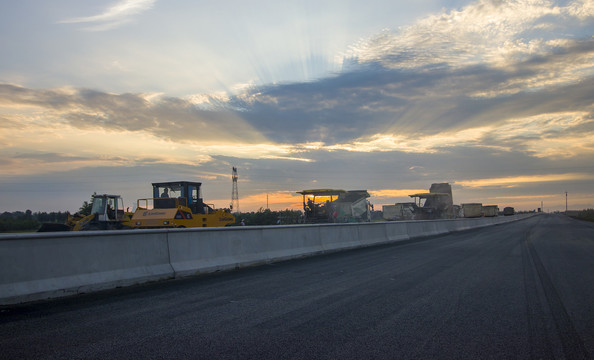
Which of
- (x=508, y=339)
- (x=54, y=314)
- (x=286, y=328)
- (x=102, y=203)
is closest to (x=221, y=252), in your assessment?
(x=54, y=314)

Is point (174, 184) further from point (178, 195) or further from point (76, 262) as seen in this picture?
point (76, 262)

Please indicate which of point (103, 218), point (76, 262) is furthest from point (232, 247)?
point (103, 218)

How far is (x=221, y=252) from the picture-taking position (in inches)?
418

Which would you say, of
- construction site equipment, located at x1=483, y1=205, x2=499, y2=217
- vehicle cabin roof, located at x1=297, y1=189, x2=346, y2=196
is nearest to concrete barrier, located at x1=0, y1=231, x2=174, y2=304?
vehicle cabin roof, located at x1=297, y1=189, x2=346, y2=196

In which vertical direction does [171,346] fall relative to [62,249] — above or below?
below

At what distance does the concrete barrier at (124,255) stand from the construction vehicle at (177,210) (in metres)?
7.96

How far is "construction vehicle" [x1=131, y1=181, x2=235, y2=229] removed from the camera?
19953 mm

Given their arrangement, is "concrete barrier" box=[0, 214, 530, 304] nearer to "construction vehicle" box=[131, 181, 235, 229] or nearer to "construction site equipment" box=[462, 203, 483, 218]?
"construction vehicle" box=[131, 181, 235, 229]

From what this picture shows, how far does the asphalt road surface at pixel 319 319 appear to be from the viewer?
14.1ft

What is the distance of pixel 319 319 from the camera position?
5535 millimetres

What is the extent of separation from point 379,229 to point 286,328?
16223 mm

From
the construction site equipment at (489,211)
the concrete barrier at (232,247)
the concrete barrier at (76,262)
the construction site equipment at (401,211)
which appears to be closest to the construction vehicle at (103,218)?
the concrete barrier at (232,247)

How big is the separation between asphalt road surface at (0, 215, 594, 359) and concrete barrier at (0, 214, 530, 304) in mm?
378

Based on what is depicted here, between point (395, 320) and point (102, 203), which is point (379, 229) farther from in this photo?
point (395, 320)
